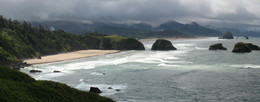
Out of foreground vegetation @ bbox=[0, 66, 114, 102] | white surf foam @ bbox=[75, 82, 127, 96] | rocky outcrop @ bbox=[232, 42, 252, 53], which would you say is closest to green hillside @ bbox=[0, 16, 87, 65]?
white surf foam @ bbox=[75, 82, 127, 96]

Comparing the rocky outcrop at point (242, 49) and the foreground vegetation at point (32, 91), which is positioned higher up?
the rocky outcrop at point (242, 49)

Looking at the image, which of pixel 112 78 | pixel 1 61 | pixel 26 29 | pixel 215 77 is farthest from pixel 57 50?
pixel 215 77

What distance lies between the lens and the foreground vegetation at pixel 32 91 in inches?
1107

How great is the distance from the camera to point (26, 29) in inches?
7638

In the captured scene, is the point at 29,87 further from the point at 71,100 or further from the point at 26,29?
the point at 26,29

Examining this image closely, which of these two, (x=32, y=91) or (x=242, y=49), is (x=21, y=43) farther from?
(x=242, y=49)

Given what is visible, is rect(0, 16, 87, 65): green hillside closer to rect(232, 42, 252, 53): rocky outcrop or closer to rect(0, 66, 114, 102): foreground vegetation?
rect(0, 66, 114, 102): foreground vegetation

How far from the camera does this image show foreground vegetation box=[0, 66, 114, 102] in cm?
2811

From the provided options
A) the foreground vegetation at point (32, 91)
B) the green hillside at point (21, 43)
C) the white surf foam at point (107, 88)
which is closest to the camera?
the foreground vegetation at point (32, 91)

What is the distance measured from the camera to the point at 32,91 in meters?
31.5

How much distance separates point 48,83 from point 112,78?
50.8m

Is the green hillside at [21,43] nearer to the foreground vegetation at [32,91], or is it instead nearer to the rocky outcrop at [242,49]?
the foreground vegetation at [32,91]

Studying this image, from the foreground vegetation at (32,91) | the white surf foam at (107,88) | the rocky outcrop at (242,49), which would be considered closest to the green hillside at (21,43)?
the white surf foam at (107,88)

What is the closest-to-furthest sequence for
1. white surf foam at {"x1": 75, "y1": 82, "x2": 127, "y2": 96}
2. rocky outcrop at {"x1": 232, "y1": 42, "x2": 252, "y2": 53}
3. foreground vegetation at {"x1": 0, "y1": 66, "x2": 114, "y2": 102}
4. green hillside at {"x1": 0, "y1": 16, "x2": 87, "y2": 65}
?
foreground vegetation at {"x1": 0, "y1": 66, "x2": 114, "y2": 102} < white surf foam at {"x1": 75, "y1": 82, "x2": 127, "y2": 96} < green hillside at {"x1": 0, "y1": 16, "x2": 87, "y2": 65} < rocky outcrop at {"x1": 232, "y1": 42, "x2": 252, "y2": 53}
